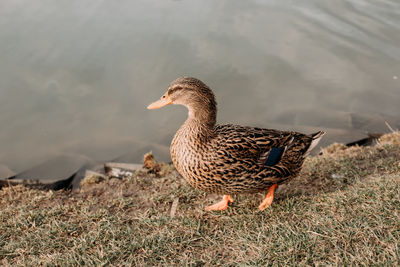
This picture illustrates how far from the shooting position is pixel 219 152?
11.7ft

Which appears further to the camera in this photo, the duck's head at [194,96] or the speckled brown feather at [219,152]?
the duck's head at [194,96]

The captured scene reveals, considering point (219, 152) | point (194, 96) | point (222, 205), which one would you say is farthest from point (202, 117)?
point (222, 205)

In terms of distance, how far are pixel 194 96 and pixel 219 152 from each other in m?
0.60

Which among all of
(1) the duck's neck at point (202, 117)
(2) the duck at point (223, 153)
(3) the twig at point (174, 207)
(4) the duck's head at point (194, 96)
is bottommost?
(3) the twig at point (174, 207)

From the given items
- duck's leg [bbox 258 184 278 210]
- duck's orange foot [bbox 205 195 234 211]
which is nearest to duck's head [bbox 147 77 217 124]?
duck's orange foot [bbox 205 195 234 211]

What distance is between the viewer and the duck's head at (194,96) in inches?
147

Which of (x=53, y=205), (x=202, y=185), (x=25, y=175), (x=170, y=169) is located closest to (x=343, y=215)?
(x=202, y=185)

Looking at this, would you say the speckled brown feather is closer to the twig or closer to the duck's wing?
the duck's wing

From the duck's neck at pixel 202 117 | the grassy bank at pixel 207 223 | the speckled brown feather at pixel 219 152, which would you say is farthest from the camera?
the duck's neck at pixel 202 117

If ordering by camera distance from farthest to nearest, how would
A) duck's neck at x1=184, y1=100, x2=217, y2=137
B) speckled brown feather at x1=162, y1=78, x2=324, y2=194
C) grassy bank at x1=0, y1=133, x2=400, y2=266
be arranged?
1. duck's neck at x1=184, y1=100, x2=217, y2=137
2. speckled brown feather at x1=162, y1=78, x2=324, y2=194
3. grassy bank at x1=0, y1=133, x2=400, y2=266

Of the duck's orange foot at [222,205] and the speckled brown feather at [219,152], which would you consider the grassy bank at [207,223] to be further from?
the speckled brown feather at [219,152]

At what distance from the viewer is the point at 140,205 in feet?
13.3

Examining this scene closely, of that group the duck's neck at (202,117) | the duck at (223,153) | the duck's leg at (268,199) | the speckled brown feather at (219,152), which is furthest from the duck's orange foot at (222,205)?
the duck's neck at (202,117)

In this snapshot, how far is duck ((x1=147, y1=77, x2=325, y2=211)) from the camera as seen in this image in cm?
354
